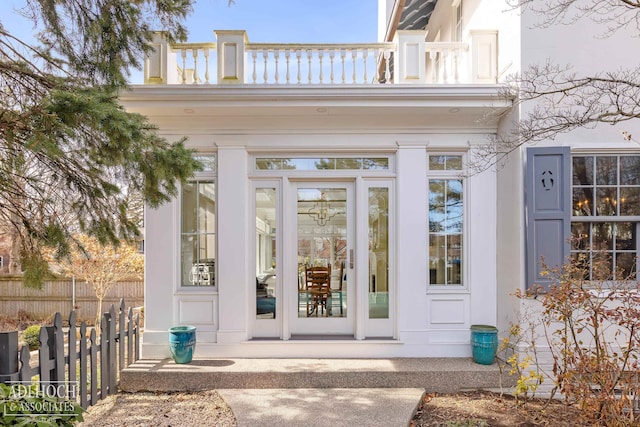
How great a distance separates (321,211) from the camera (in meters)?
5.46

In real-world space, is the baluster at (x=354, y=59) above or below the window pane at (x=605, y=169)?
above

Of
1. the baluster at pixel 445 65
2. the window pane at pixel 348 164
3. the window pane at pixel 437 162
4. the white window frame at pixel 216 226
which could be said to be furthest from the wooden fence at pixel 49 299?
the baluster at pixel 445 65

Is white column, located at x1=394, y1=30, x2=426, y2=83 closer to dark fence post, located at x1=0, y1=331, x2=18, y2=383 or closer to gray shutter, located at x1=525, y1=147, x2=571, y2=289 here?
gray shutter, located at x1=525, y1=147, x2=571, y2=289

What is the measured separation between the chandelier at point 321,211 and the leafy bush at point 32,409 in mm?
3483

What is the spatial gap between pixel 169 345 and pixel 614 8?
6.72m

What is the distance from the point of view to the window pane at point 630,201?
4594 millimetres

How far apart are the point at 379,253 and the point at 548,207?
2.11 m

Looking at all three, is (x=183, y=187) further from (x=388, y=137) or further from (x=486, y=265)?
(x=486, y=265)

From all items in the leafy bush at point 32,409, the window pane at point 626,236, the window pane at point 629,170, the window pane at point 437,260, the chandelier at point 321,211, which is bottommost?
the leafy bush at point 32,409

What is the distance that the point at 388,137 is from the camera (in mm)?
5168

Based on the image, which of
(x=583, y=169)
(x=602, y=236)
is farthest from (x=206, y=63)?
(x=602, y=236)

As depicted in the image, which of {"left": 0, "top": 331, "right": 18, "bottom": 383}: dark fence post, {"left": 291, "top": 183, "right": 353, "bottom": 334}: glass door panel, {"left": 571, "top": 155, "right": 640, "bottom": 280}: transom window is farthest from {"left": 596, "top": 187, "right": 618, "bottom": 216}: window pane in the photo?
{"left": 0, "top": 331, "right": 18, "bottom": 383}: dark fence post

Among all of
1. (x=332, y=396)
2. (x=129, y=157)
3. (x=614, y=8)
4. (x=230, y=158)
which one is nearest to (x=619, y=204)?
(x=614, y=8)

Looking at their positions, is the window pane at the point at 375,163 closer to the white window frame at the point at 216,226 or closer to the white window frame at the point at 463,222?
the white window frame at the point at 463,222
